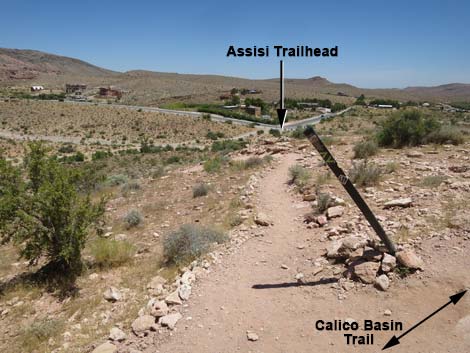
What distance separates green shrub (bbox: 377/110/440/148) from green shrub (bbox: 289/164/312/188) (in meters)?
4.55

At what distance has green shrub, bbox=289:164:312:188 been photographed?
10412mm

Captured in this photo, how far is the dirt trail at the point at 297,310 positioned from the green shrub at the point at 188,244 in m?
0.75

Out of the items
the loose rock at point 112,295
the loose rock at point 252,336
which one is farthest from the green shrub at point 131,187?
the loose rock at point 252,336

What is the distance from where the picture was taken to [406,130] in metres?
13.1

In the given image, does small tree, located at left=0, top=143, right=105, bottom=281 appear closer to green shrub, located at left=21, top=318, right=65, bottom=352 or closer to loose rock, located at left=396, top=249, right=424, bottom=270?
green shrub, located at left=21, top=318, right=65, bottom=352

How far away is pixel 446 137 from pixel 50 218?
13.6 m

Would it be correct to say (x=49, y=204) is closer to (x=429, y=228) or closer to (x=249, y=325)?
(x=249, y=325)

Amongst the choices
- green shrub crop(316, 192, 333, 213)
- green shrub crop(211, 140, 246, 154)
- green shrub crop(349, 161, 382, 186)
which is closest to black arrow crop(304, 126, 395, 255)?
green shrub crop(316, 192, 333, 213)

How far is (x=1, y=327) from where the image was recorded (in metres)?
5.56

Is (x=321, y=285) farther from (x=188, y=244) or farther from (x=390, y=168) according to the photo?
(x=390, y=168)

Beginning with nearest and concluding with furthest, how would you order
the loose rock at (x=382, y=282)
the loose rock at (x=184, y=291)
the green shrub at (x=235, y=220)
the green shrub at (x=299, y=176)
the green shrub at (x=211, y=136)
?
the loose rock at (x=382, y=282) < the loose rock at (x=184, y=291) < the green shrub at (x=235, y=220) < the green shrub at (x=299, y=176) < the green shrub at (x=211, y=136)

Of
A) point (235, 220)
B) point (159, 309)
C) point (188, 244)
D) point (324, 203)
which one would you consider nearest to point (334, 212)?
point (324, 203)

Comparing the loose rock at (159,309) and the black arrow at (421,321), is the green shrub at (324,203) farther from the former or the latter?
the loose rock at (159,309)

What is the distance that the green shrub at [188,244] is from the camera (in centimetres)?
668
